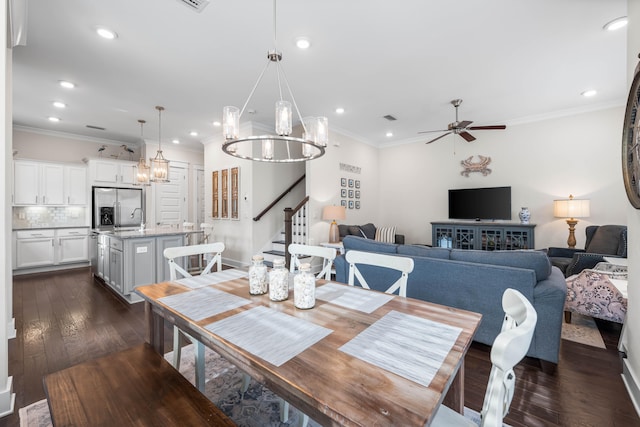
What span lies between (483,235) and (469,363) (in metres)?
3.71

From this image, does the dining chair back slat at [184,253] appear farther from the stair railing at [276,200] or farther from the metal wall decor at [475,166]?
the metal wall decor at [475,166]

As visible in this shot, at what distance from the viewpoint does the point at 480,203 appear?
18.2 feet

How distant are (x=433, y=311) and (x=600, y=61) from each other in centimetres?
402

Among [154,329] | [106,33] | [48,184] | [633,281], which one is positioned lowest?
[154,329]

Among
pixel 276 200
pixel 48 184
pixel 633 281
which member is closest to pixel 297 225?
pixel 276 200

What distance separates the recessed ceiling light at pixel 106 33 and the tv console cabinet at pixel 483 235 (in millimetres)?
5791

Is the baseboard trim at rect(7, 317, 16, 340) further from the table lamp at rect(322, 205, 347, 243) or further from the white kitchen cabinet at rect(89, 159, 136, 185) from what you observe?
the table lamp at rect(322, 205, 347, 243)

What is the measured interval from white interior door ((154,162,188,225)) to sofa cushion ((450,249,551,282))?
22.1 ft

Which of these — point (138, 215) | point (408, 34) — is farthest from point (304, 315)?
point (138, 215)

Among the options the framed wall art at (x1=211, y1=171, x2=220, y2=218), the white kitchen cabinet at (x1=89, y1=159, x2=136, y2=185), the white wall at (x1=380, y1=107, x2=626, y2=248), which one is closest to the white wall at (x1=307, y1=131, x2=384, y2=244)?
the white wall at (x1=380, y1=107, x2=626, y2=248)

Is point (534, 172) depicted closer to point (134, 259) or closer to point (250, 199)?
point (250, 199)

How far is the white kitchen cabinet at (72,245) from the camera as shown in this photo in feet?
18.4

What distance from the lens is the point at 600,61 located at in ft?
10.6

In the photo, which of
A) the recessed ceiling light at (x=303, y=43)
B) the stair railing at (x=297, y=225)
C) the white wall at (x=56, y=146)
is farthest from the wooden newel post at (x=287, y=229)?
the white wall at (x=56, y=146)
